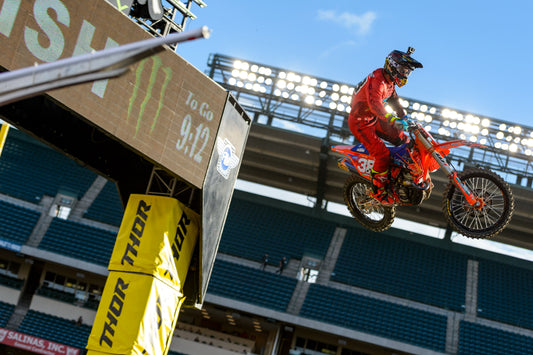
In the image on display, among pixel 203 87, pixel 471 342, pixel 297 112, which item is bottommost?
pixel 471 342

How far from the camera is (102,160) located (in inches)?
553

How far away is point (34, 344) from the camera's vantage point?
23.1 m

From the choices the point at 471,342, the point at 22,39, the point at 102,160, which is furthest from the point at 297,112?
the point at 22,39

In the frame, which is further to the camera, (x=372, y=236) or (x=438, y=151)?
(x=372, y=236)

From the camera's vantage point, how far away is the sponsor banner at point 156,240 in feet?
40.5

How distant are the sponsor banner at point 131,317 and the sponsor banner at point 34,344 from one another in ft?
38.9

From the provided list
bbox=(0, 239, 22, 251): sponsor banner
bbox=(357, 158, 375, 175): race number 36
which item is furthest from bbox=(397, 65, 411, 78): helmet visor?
bbox=(0, 239, 22, 251): sponsor banner

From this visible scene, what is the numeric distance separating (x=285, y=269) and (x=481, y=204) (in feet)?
62.4

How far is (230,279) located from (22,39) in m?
17.0

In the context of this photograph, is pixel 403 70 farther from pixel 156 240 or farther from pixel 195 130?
pixel 156 240

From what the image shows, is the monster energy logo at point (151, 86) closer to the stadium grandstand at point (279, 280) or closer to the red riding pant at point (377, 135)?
the red riding pant at point (377, 135)

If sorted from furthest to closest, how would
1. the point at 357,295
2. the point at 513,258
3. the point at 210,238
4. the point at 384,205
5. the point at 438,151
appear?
the point at 513,258
the point at 357,295
the point at 210,238
the point at 384,205
the point at 438,151

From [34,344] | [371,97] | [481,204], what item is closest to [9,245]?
[34,344]

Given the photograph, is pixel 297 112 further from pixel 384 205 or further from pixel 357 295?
pixel 384 205
